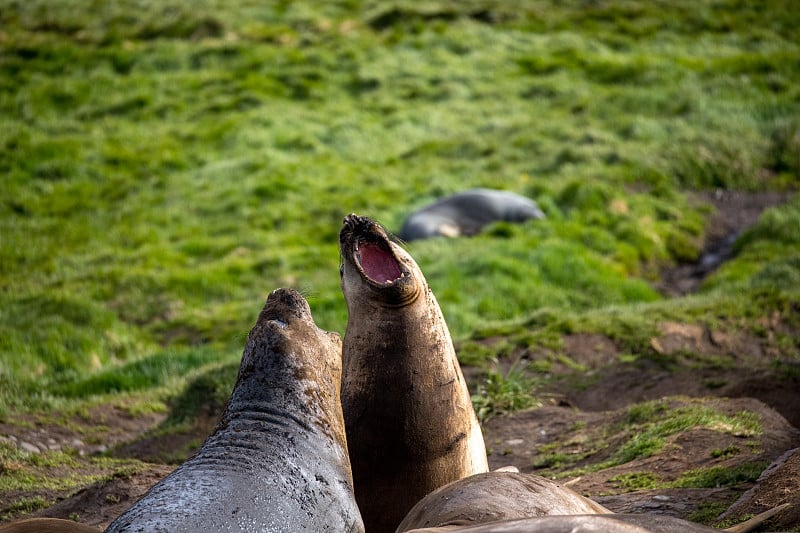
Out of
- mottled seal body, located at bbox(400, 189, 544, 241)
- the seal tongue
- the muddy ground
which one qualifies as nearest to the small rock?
the muddy ground

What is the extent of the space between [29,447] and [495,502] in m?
4.75

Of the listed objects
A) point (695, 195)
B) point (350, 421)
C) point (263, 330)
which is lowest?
point (695, 195)

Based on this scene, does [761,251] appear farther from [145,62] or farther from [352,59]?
[145,62]

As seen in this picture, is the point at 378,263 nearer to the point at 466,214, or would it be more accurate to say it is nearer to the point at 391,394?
the point at 391,394

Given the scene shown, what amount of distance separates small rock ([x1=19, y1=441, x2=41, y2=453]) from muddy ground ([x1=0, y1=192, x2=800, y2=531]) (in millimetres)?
18

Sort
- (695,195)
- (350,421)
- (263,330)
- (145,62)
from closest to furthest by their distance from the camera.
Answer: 1. (263,330)
2. (350,421)
3. (695,195)
4. (145,62)

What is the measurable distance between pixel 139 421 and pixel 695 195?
10.0m

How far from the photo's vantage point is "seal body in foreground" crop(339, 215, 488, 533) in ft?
15.2

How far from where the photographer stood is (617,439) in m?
6.54

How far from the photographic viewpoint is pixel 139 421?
8391mm

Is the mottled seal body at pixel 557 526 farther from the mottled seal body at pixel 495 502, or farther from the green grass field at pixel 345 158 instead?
the green grass field at pixel 345 158

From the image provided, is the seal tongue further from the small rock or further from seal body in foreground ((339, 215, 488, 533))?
the small rock

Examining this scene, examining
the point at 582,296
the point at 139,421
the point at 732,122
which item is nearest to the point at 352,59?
the point at 732,122

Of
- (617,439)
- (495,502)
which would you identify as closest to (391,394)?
(495,502)
